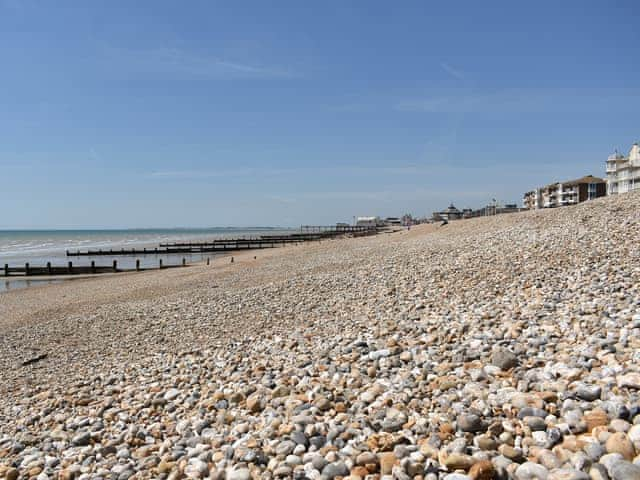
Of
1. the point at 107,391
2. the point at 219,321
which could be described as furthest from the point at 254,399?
the point at 219,321

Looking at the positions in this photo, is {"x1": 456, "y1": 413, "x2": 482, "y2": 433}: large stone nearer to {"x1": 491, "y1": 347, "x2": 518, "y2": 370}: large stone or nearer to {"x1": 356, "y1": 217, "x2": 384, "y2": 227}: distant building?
{"x1": 491, "y1": 347, "x2": 518, "y2": 370}: large stone

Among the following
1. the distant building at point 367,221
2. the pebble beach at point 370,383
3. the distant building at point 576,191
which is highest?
the distant building at point 576,191

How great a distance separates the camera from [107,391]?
650 centimetres

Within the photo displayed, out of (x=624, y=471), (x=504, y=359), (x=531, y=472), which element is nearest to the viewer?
(x=624, y=471)

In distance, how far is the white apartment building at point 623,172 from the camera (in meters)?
57.7

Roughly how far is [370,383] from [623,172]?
69.3 meters

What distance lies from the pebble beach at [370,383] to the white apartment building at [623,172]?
186ft

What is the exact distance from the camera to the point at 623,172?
60.4 meters

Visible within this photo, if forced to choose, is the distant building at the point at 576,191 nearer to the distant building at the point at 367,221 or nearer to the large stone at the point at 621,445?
the distant building at the point at 367,221

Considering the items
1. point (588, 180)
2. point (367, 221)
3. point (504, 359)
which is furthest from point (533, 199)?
point (504, 359)

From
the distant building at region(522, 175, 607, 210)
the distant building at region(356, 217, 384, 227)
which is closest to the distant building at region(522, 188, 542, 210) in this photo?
the distant building at region(522, 175, 607, 210)

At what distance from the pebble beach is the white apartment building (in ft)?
186

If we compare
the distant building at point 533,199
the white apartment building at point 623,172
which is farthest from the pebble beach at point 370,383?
the distant building at point 533,199

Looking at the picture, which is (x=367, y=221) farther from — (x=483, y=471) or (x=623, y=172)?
(x=483, y=471)
